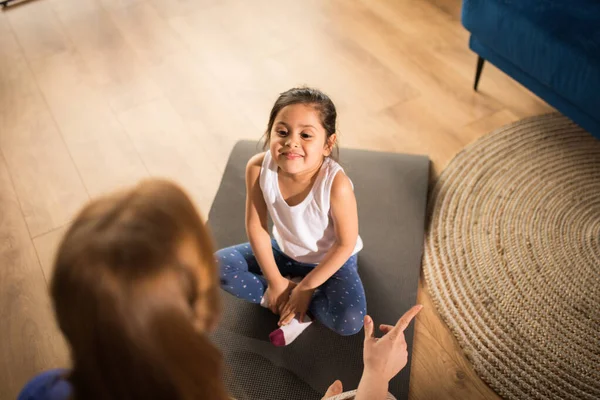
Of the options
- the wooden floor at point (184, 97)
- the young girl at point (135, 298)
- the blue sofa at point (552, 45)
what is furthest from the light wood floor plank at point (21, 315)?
the blue sofa at point (552, 45)

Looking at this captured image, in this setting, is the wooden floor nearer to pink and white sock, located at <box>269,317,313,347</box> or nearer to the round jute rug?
the round jute rug

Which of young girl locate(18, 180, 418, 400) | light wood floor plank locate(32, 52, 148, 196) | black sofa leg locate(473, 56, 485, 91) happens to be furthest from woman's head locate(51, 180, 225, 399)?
black sofa leg locate(473, 56, 485, 91)

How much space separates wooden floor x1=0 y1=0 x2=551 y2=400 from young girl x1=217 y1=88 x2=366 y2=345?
26 centimetres

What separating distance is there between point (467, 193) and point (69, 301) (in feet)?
4.26

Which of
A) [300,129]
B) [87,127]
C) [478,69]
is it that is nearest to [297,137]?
[300,129]

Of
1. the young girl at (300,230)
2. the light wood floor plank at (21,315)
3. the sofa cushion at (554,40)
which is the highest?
the sofa cushion at (554,40)

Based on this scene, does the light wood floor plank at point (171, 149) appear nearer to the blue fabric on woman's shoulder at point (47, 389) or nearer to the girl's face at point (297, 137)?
the girl's face at point (297, 137)

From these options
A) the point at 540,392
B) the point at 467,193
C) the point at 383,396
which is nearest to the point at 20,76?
the point at 467,193

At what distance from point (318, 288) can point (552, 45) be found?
0.93 m

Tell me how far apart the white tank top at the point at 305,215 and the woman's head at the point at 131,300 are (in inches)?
25.1

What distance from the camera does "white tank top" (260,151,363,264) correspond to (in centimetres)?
107

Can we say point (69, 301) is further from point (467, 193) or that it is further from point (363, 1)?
point (363, 1)

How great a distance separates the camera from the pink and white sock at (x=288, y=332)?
118cm

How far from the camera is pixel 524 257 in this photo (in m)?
1.35
